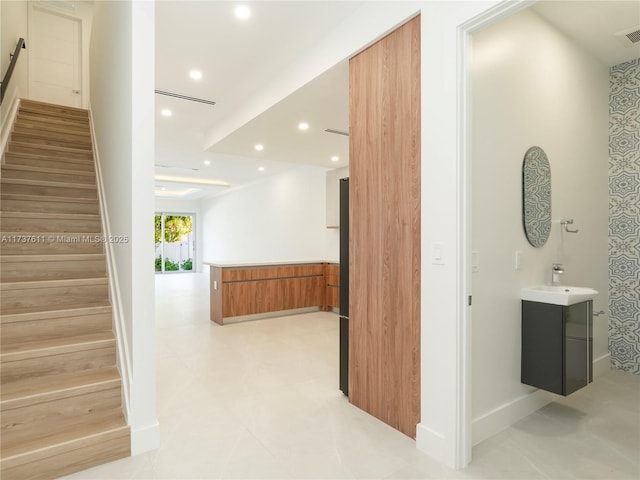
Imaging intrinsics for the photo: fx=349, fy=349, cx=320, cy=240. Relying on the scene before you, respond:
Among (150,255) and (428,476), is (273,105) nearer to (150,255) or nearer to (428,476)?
(150,255)

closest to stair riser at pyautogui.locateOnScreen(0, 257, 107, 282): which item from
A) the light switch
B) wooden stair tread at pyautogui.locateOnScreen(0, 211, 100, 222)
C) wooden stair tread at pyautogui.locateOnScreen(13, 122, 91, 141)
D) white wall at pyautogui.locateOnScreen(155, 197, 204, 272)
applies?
wooden stair tread at pyautogui.locateOnScreen(0, 211, 100, 222)

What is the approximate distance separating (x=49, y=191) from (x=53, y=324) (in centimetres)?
179

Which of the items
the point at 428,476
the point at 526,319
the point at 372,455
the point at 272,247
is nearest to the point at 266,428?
the point at 372,455

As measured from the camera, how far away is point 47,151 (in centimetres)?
397

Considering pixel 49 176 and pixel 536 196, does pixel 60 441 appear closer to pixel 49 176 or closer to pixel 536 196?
pixel 49 176

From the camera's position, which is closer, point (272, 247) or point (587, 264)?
point (587, 264)

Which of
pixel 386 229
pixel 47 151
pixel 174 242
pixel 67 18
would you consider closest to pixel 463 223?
pixel 386 229

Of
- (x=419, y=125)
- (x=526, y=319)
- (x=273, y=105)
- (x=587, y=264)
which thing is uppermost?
(x=273, y=105)

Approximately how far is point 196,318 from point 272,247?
3827 millimetres

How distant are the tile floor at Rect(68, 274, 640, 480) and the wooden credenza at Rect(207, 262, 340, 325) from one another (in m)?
1.72

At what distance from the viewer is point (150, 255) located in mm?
2146

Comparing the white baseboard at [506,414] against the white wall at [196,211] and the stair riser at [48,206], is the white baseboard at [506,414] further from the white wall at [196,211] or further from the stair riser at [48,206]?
the white wall at [196,211]

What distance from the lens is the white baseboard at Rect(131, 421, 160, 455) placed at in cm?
205

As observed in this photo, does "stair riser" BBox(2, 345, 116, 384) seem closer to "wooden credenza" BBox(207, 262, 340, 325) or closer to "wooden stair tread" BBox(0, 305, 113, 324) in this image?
"wooden stair tread" BBox(0, 305, 113, 324)
